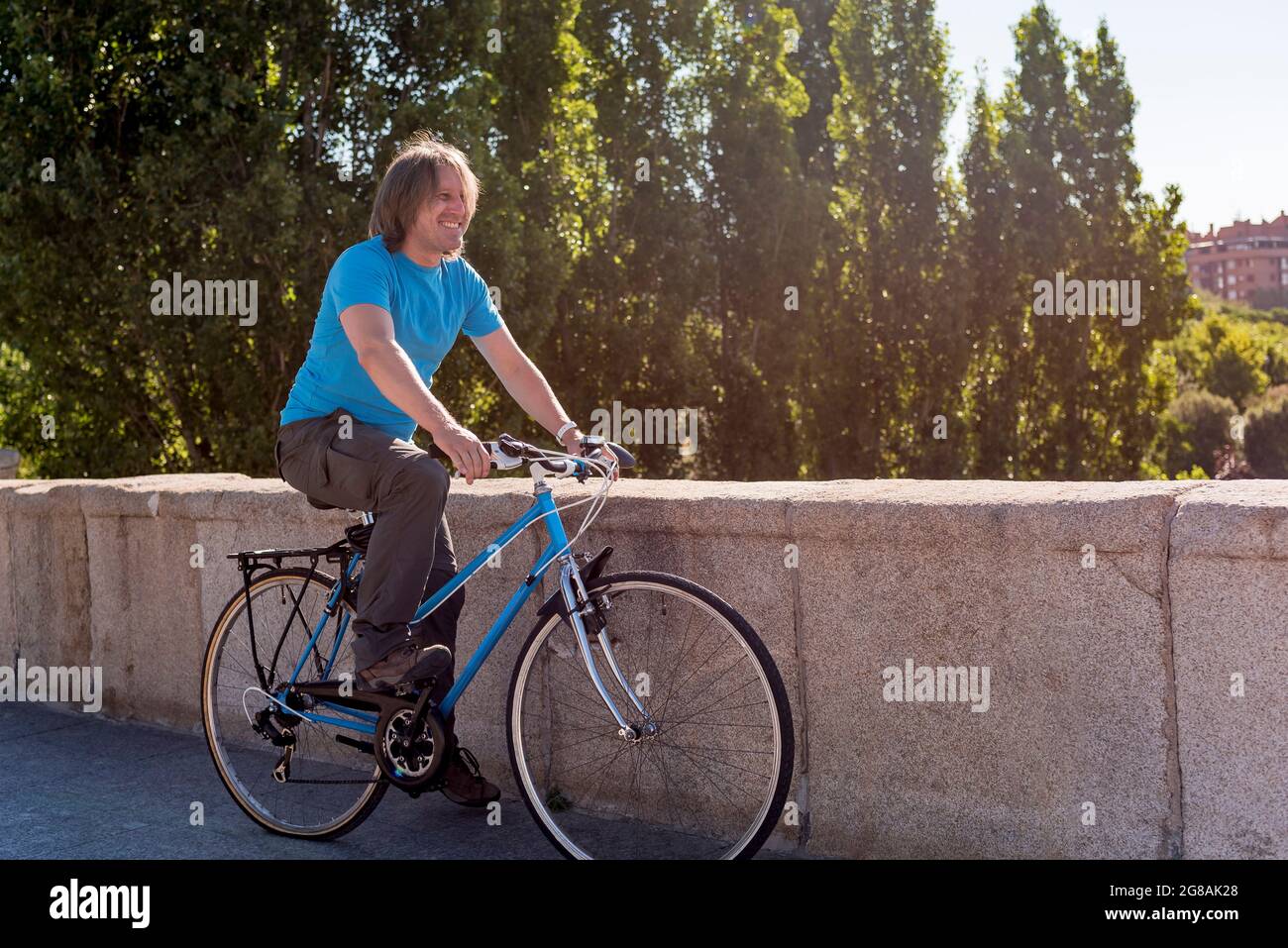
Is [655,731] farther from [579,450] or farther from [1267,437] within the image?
[1267,437]

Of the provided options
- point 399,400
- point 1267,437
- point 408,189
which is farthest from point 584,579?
point 1267,437

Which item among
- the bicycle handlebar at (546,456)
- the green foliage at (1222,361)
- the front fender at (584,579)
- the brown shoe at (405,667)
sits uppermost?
the green foliage at (1222,361)

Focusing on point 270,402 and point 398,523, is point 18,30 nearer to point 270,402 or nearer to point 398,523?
point 270,402

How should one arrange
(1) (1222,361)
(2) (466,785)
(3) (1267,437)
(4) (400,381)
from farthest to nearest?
(1) (1222,361) < (3) (1267,437) < (2) (466,785) < (4) (400,381)

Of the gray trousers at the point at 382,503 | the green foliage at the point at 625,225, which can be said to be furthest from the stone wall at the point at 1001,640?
the green foliage at the point at 625,225

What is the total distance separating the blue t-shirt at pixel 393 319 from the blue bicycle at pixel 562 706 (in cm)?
39

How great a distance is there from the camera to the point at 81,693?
21.1 feet

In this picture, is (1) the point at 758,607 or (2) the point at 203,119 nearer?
(1) the point at 758,607

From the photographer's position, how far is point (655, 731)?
364 centimetres

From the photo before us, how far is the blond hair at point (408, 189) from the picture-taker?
3846mm

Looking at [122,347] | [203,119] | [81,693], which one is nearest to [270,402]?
[122,347]

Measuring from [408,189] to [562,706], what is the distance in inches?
67.2

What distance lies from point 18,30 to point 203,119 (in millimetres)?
1920

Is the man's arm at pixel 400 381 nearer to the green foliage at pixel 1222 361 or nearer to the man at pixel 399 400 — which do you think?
the man at pixel 399 400
